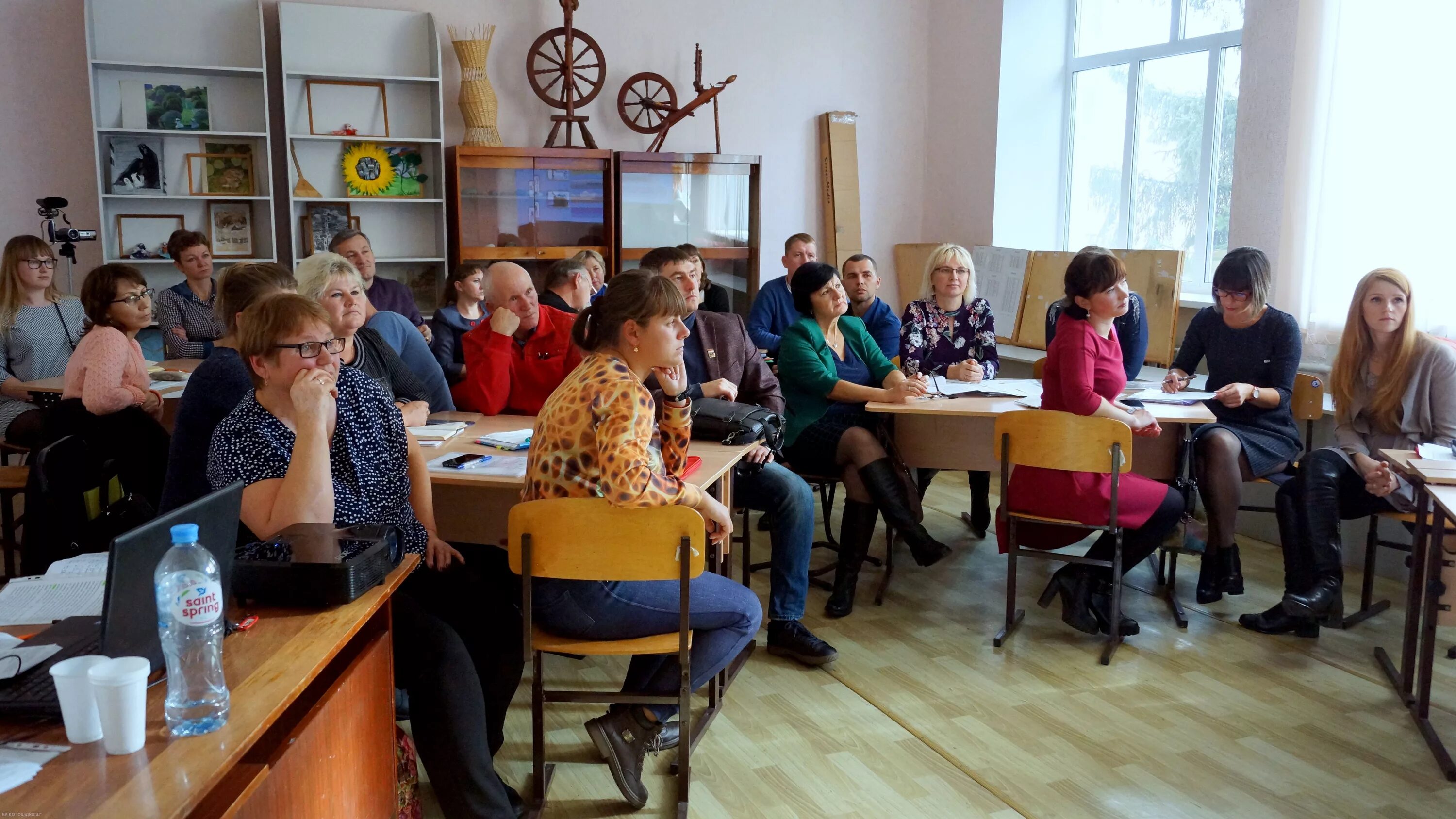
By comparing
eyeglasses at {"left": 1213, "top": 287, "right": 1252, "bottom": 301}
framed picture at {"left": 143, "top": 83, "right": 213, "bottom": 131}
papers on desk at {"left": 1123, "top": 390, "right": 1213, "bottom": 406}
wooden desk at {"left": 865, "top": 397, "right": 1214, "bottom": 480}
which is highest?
framed picture at {"left": 143, "top": 83, "right": 213, "bottom": 131}

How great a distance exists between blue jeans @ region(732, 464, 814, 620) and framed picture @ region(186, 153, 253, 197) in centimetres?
377

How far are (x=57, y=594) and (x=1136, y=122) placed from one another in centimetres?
600

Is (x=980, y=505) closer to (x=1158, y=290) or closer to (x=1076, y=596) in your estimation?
(x=1076, y=596)

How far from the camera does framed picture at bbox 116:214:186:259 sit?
5645mm

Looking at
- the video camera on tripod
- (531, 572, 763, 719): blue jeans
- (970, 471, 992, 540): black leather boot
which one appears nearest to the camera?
(531, 572, 763, 719): blue jeans

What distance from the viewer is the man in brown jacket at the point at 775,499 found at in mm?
3379

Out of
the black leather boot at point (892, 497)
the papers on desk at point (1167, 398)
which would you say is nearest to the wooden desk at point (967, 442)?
the papers on desk at point (1167, 398)

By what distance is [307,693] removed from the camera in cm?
179

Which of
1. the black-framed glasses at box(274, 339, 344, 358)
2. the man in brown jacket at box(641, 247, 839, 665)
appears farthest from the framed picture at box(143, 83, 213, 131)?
the black-framed glasses at box(274, 339, 344, 358)

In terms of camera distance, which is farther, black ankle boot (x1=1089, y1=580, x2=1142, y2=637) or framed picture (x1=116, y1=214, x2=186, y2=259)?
framed picture (x1=116, y1=214, x2=186, y2=259)

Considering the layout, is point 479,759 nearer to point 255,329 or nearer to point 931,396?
point 255,329

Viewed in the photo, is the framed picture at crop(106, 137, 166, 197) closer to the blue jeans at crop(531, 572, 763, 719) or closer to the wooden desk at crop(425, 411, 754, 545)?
the wooden desk at crop(425, 411, 754, 545)

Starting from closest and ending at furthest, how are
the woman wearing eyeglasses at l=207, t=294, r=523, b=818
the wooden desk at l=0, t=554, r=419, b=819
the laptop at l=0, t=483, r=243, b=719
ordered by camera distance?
the wooden desk at l=0, t=554, r=419, b=819 → the laptop at l=0, t=483, r=243, b=719 → the woman wearing eyeglasses at l=207, t=294, r=523, b=818

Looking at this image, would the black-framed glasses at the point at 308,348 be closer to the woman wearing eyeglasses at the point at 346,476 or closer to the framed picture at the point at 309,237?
the woman wearing eyeglasses at the point at 346,476
